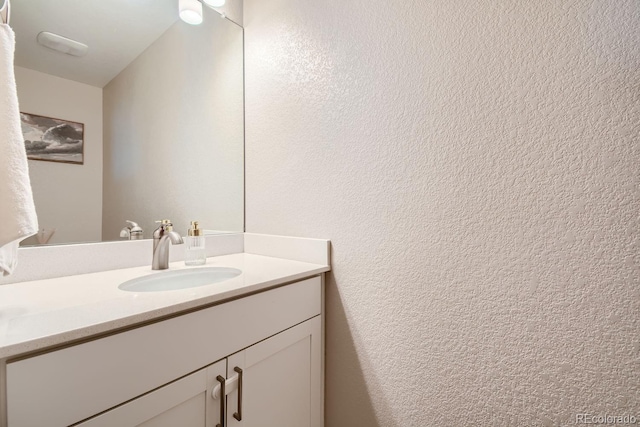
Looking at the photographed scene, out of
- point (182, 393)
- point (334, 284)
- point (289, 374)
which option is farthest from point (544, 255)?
point (182, 393)

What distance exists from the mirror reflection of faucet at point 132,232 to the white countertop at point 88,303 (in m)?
0.12

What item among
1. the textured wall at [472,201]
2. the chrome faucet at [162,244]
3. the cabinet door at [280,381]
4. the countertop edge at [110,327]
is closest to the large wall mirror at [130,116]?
the chrome faucet at [162,244]

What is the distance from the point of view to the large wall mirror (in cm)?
87

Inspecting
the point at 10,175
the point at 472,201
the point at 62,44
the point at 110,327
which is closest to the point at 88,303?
the point at 110,327

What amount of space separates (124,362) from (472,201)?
2.90 feet

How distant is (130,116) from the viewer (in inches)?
41.6

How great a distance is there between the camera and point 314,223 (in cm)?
111

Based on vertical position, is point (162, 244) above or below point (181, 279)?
above

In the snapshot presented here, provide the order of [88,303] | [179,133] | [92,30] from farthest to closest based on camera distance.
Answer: [179,133] < [92,30] < [88,303]

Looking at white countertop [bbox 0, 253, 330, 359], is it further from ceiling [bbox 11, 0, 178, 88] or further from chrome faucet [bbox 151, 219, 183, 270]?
ceiling [bbox 11, 0, 178, 88]

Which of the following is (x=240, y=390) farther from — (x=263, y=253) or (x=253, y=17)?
(x=253, y=17)

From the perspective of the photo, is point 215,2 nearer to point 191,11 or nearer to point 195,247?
point 191,11

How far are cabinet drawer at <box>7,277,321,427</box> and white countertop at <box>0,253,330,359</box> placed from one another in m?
0.03

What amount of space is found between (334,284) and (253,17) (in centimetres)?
131
